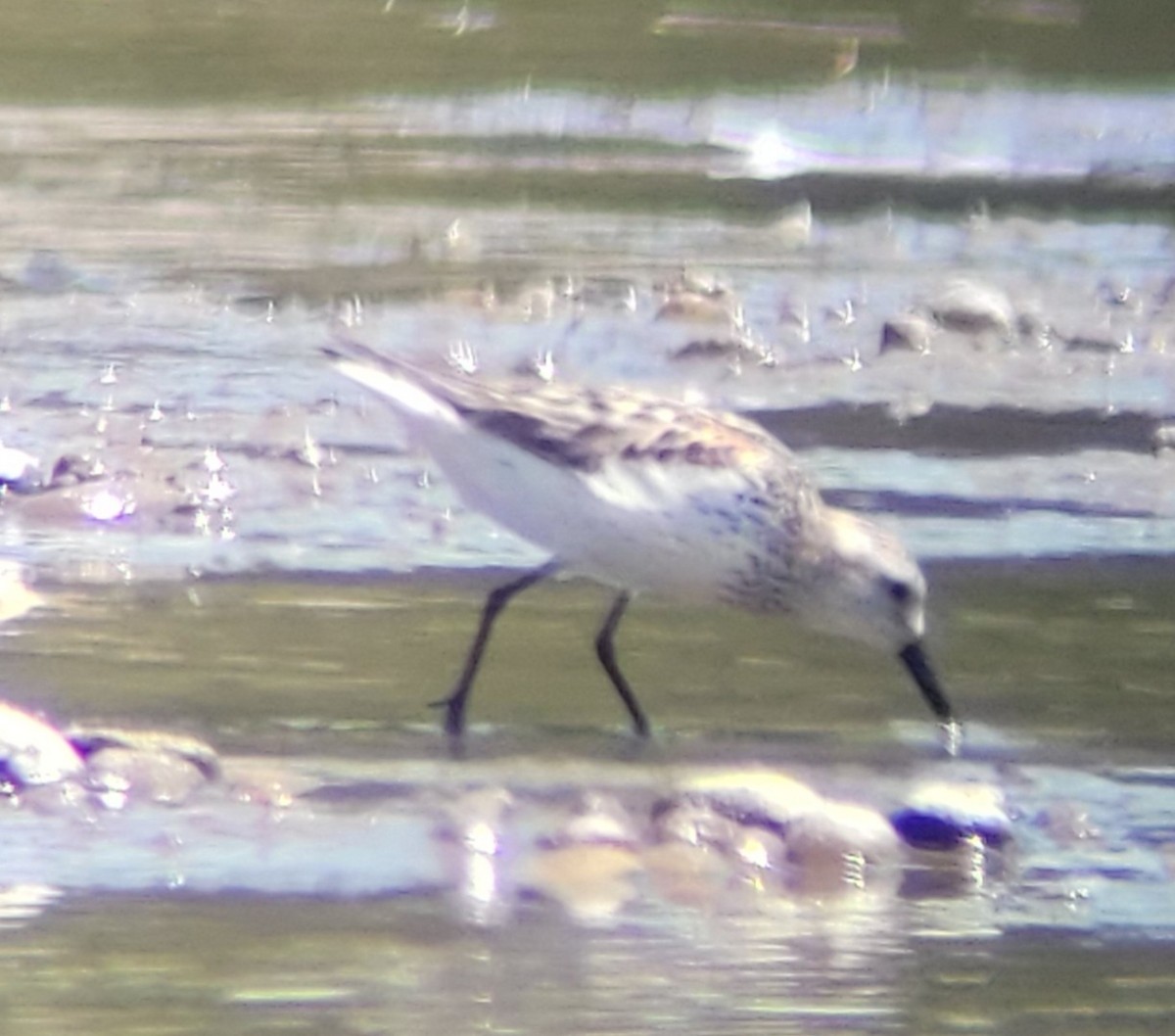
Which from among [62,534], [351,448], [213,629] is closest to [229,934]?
[213,629]

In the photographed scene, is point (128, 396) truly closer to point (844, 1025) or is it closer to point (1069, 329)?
point (1069, 329)

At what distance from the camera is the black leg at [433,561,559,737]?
531cm

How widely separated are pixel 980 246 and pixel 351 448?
10.5 feet

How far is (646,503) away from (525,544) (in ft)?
3.82

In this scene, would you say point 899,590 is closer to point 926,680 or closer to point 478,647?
point 926,680

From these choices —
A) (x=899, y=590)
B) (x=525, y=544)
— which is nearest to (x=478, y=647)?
(x=899, y=590)

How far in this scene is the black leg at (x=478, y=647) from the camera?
5312 millimetres

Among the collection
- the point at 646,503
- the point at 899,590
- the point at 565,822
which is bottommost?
the point at 565,822

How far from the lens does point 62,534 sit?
636cm

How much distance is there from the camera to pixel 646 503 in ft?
17.4

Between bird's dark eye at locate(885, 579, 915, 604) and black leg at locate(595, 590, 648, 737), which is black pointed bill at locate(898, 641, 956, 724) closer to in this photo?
bird's dark eye at locate(885, 579, 915, 604)

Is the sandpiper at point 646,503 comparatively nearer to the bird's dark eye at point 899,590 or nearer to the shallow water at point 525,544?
the bird's dark eye at point 899,590

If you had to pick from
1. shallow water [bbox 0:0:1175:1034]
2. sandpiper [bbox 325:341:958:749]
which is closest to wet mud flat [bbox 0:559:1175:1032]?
shallow water [bbox 0:0:1175:1034]

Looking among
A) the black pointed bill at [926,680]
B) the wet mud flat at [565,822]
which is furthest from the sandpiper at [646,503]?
the wet mud flat at [565,822]
